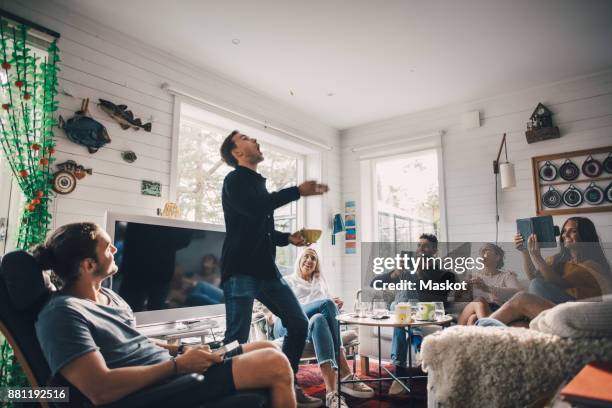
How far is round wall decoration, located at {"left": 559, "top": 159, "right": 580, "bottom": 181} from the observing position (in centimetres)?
376

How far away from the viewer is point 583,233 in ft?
9.86

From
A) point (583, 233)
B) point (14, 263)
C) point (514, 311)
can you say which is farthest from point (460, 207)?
point (14, 263)

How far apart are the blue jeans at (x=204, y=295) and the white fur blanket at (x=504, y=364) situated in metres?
1.85

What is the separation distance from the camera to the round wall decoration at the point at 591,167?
3.66 metres

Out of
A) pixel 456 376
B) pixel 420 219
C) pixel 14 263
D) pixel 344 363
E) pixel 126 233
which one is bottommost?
pixel 344 363

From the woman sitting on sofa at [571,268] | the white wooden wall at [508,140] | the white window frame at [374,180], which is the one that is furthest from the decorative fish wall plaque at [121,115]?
the woman sitting on sofa at [571,268]

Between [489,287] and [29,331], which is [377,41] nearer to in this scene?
[489,287]

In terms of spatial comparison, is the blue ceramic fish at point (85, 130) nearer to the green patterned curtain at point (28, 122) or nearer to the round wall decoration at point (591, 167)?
the green patterned curtain at point (28, 122)

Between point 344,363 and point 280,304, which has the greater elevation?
point 280,304

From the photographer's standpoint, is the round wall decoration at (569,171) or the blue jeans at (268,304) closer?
the blue jeans at (268,304)

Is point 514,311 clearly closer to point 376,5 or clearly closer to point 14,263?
point 376,5

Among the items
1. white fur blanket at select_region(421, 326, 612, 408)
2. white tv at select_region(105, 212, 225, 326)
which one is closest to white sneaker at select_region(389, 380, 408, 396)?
white tv at select_region(105, 212, 225, 326)

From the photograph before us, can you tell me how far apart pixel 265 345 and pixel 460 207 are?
10.8ft

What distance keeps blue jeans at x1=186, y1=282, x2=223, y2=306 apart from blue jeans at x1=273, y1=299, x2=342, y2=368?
0.48m
